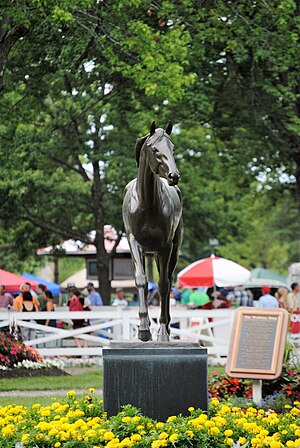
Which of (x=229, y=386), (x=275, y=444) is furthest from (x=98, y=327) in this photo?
(x=275, y=444)

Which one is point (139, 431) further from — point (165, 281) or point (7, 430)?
point (165, 281)

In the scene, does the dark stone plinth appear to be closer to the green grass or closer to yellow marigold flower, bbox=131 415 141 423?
yellow marigold flower, bbox=131 415 141 423

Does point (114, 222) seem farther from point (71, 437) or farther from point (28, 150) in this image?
point (71, 437)

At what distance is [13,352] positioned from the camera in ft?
60.8

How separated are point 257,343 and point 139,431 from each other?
17.6 feet

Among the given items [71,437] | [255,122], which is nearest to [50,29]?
[255,122]

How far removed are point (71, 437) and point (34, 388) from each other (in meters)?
8.09

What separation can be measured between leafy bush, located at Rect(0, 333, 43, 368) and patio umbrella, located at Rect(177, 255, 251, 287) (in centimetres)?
902

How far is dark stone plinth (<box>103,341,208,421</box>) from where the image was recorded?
9461mm

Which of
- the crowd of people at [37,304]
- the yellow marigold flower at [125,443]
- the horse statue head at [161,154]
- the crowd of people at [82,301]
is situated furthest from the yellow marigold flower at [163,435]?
the crowd of people at [37,304]

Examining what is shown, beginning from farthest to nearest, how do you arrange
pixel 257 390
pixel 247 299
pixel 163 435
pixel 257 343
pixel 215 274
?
pixel 215 274
pixel 247 299
pixel 257 343
pixel 257 390
pixel 163 435

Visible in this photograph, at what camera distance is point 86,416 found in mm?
9500

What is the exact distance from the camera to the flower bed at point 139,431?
8.12 m

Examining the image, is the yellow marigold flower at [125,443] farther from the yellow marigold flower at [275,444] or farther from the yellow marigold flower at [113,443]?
the yellow marigold flower at [275,444]
